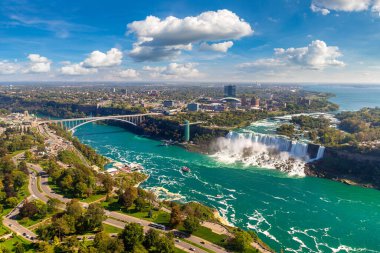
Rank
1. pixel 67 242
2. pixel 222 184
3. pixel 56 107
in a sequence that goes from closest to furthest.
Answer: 1. pixel 67 242
2. pixel 222 184
3. pixel 56 107

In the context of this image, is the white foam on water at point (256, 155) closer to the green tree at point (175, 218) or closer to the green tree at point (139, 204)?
the green tree at point (139, 204)

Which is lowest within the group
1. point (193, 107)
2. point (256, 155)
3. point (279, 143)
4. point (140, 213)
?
point (256, 155)

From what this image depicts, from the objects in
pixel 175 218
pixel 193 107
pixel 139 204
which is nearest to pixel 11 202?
pixel 139 204

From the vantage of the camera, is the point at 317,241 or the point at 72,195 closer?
the point at 317,241

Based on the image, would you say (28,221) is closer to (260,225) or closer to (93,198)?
(93,198)

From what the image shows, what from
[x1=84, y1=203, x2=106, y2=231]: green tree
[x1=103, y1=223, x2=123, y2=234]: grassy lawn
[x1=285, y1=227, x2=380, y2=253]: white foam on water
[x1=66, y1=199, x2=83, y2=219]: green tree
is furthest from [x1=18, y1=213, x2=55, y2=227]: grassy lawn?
[x1=285, y1=227, x2=380, y2=253]: white foam on water

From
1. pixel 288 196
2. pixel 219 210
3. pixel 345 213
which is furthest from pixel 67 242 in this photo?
pixel 345 213

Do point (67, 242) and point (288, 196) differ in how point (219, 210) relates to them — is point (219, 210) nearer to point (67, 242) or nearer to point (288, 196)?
point (288, 196)

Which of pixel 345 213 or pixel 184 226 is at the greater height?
pixel 184 226
